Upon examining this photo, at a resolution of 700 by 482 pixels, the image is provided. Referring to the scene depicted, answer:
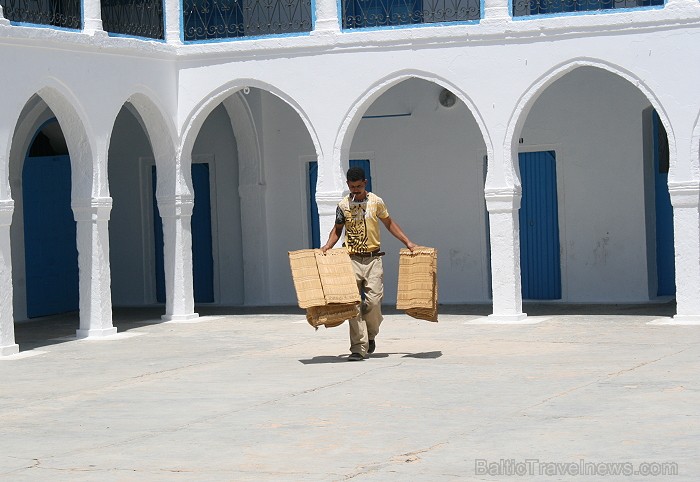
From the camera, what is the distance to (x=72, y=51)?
1470 centimetres

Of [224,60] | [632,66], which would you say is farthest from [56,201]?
[632,66]

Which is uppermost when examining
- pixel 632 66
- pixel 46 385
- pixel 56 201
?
pixel 632 66

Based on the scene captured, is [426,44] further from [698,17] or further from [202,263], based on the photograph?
[202,263]

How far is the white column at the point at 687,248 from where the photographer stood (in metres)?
14.4

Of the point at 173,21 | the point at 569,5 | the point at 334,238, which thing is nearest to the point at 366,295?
the point at 334,238

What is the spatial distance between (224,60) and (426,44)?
2.55 metres

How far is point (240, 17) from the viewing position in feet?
58.8

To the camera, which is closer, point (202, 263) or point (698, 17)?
point (698, 17)

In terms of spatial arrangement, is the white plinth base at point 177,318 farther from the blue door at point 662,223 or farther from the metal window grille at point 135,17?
the blue door at point 662,223

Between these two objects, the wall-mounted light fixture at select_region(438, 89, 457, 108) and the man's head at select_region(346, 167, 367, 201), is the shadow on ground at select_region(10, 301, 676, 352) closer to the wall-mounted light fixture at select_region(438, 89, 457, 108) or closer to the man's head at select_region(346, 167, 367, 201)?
the wall-mounted light fixture at select_region(438, 89, 457, 108)

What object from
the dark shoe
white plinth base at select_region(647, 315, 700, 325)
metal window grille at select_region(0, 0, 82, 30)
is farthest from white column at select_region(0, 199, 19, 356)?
white plinth base at select_region(647, 315, 700, 325)

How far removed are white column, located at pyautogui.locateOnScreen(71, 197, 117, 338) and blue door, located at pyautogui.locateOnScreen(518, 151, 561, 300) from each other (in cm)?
559

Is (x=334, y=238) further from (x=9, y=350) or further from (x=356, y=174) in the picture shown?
(x=9, y=350)

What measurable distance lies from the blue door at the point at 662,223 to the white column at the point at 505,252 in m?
3.01
